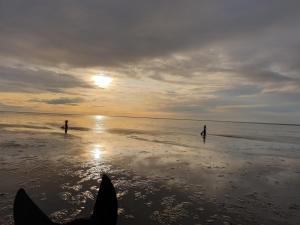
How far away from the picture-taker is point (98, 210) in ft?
10.3

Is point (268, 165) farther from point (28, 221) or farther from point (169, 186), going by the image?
point (28, 221)

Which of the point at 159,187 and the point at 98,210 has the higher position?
the point at 98,210

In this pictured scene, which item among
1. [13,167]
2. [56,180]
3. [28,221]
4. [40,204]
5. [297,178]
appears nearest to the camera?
[28,221]

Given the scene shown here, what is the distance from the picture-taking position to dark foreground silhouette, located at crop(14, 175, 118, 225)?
3137 mm

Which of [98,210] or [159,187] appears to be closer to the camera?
[98,210]

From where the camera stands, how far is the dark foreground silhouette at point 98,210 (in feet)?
10.3

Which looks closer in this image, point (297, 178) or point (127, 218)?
point (127, 218)

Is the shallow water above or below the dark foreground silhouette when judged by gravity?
below

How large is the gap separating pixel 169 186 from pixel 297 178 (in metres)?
10.4

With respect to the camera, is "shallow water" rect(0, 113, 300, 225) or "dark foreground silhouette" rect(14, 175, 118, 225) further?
"shallow water" rect(0, 113, 300, 225)

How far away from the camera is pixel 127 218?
1067 cm

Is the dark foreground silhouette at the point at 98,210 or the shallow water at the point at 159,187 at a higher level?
the dark foreground silhouette at the point at 98,210

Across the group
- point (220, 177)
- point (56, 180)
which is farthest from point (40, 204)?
point (220, 177)

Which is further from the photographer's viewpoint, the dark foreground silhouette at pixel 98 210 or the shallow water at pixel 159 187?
the shallow water at pixel 159 187
